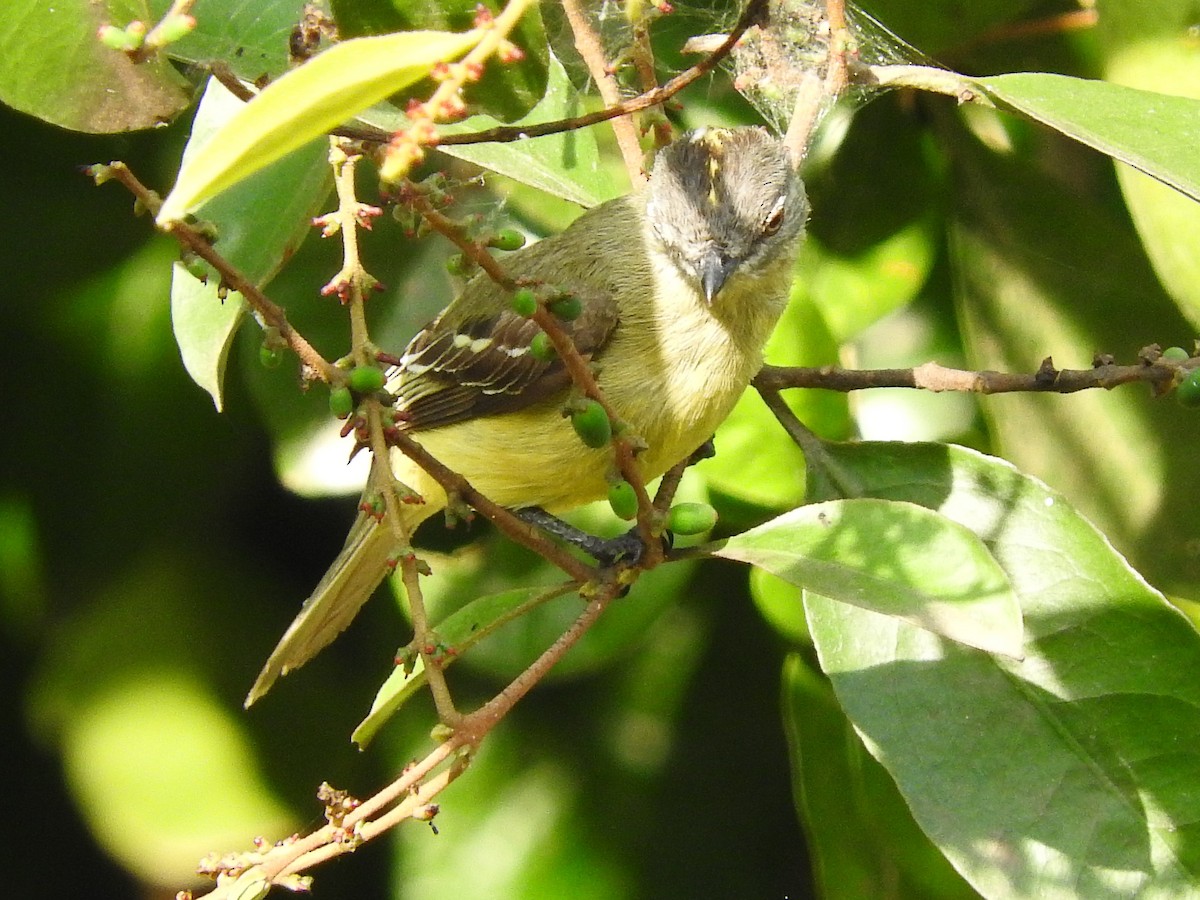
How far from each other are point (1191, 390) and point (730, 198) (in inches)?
34.7

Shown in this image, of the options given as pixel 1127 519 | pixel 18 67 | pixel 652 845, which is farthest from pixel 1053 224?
pixel 18 67

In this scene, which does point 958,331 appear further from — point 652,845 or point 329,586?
point 329,586

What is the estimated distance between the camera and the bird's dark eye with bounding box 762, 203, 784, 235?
1980 mm

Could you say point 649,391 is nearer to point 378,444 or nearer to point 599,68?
point 599,68

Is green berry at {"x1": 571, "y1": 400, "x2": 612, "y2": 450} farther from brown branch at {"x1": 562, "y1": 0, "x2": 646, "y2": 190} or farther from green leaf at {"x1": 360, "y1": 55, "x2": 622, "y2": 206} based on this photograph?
green leaf at {"x1": 360, "y1": 55, "x2": 622, "y2": 206}

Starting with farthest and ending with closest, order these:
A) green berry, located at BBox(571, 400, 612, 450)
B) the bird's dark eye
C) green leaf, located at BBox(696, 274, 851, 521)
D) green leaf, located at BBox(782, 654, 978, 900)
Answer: the bird's dark eye → green leaf, located at BBox(696, 274, 851, 521) → green leaf, located at BBox(782, 654, 978, 900) → green berry, located at BBox(571, 400, 612, 450)

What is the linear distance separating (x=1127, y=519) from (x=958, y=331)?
15.3 inches

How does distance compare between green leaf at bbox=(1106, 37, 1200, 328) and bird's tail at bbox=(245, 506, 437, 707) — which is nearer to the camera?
green leaf at bbox=(1106, 37, 1200, 328)

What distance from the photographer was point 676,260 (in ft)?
6.99

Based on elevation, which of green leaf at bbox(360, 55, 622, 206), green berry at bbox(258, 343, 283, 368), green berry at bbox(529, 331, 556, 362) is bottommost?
green leaf at bbox(360, 55, 622, 206)

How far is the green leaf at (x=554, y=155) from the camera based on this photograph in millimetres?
1728

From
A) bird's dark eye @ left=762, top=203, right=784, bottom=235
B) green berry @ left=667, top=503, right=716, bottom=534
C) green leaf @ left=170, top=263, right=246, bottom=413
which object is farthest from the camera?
bird's dark eye @ left=762, top=203, right=784, bottom=235

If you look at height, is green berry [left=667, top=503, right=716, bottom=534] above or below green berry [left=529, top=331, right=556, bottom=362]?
below

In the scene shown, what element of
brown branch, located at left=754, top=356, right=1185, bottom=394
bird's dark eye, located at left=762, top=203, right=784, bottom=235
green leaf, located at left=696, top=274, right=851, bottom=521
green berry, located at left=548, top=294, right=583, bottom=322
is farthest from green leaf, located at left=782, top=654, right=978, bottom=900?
green berry, located at left=548, top=294, right=583, bottom=322
